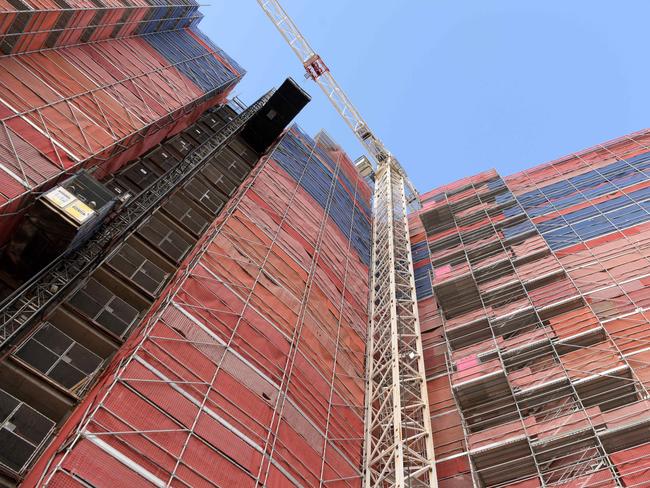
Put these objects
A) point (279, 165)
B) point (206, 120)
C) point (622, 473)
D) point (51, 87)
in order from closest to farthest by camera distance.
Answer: point (622, 473)
point (51, 87)
point (279, 165)
point (206, 120)

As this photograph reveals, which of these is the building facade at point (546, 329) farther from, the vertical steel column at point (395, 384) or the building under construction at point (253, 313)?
the vertical steel column at point (395, 384)

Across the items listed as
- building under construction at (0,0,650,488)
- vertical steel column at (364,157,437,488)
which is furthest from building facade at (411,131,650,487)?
vertical steel column at (364,157,437,488)

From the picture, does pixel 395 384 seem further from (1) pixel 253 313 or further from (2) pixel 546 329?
(2) pixel 546 329

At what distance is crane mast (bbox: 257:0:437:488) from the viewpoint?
1927 centimetres

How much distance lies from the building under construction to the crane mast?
0.15 m

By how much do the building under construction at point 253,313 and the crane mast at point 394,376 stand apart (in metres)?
0.15

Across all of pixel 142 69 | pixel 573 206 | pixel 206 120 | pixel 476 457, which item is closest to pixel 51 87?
pixel 142 69

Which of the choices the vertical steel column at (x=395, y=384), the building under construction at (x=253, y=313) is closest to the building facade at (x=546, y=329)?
the building under construction at (x=253, y=313)

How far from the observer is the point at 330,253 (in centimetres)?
2994

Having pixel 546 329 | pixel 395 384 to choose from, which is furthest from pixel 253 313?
pixel 546 329

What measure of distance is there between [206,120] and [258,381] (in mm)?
26626

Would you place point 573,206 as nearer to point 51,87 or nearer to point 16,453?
point 51,87

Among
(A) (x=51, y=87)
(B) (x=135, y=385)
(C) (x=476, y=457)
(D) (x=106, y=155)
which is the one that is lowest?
(C) (x=476, y=457)

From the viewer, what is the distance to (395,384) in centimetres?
2202
